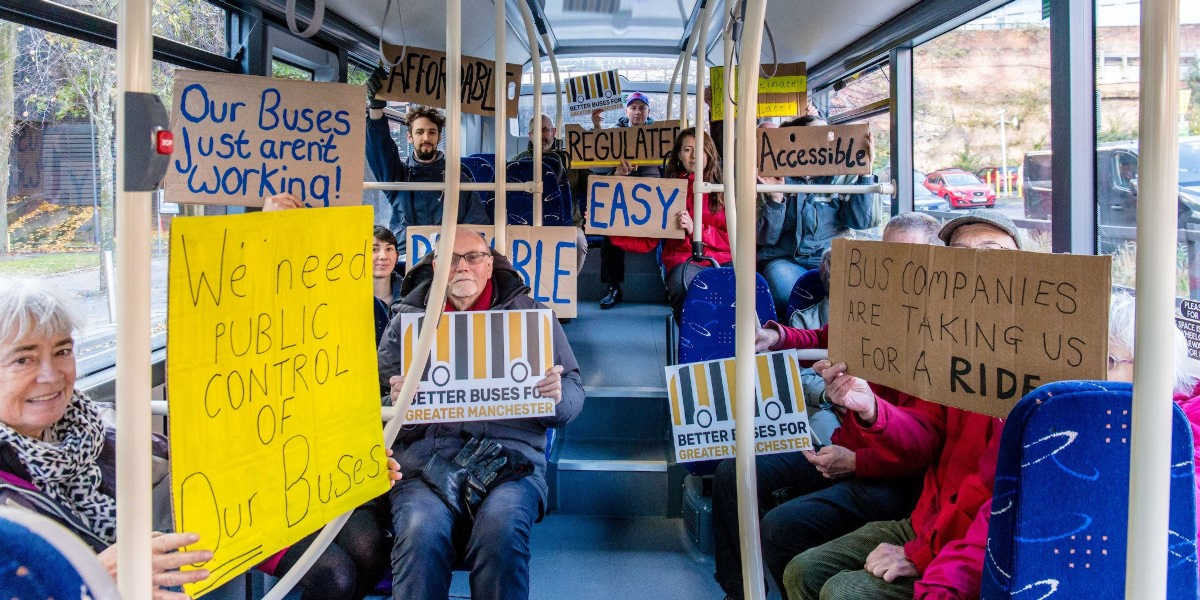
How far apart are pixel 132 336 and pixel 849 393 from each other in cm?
145

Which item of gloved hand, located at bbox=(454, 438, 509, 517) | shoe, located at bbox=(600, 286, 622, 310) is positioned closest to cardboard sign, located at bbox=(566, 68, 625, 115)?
shoe, located at bbox=(600, 286, 622, 310)

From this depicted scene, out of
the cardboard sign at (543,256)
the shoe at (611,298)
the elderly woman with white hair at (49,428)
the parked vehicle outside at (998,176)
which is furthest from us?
the shoe at (611,298)

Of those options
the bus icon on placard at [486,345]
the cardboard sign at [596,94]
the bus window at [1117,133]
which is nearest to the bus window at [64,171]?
the bus icon on placard at [486,345]

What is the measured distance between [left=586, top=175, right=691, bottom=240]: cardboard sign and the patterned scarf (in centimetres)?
207

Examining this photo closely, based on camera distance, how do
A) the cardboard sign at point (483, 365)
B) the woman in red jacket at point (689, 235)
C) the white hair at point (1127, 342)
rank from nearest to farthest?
1. the white hair at point (1127, 342)
2. the cardboard sign at point (483, 365)
3. the woman in red jacket at point (689, 235)

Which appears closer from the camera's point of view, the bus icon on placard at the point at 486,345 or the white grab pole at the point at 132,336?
the white grab pole at the point at 132,336

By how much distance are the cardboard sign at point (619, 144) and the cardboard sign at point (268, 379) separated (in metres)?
3.25

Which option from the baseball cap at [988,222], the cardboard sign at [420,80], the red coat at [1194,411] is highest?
the cardboard sign at [420,80]

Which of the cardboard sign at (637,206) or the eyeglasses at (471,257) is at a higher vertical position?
the cardboard sign at (637,206)

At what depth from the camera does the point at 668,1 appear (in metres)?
5.52

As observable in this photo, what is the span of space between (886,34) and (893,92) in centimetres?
31

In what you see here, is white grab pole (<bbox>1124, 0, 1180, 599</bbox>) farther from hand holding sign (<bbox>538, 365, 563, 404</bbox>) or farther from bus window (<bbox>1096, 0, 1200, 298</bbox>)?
A: bus window (<bbox>1096, 0, 1200, 298</bbox>)

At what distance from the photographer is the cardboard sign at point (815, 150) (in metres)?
3.38

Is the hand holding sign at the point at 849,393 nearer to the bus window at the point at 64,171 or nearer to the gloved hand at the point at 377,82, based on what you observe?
the bus window at the point at 64,171
